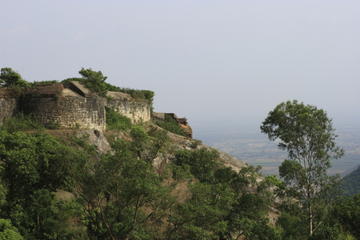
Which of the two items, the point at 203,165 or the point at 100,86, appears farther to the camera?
the point at 100,86

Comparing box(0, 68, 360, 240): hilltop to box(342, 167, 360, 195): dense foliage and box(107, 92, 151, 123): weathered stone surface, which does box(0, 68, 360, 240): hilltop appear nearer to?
box(107, 92, 151, 123): weathered stone surface

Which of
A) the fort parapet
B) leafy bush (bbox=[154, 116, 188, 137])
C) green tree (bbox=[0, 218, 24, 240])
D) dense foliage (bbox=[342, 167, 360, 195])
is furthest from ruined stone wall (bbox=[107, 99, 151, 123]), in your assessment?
dense foliage (bbox=[342, 167, 360, 195])

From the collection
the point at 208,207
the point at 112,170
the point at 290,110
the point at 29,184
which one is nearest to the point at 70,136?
the point at 29,184

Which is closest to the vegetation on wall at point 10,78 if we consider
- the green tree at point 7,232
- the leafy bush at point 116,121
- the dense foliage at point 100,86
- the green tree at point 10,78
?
the green tree at point 10,78

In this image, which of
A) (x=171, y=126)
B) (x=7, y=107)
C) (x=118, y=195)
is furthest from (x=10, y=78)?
(x=118, y=195)

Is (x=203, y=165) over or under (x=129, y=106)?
under

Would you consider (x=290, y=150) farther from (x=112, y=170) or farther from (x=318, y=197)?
(x=112, y=170)

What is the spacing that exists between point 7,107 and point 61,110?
316cm

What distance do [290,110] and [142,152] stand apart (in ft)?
35.5

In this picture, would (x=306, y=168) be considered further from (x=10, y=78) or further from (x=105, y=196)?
(x=10, y=78)

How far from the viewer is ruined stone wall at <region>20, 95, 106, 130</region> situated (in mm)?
24650

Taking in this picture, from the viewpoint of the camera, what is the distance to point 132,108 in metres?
33.3

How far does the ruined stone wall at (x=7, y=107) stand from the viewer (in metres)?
24.0

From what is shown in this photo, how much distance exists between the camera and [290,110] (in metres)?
23.9
